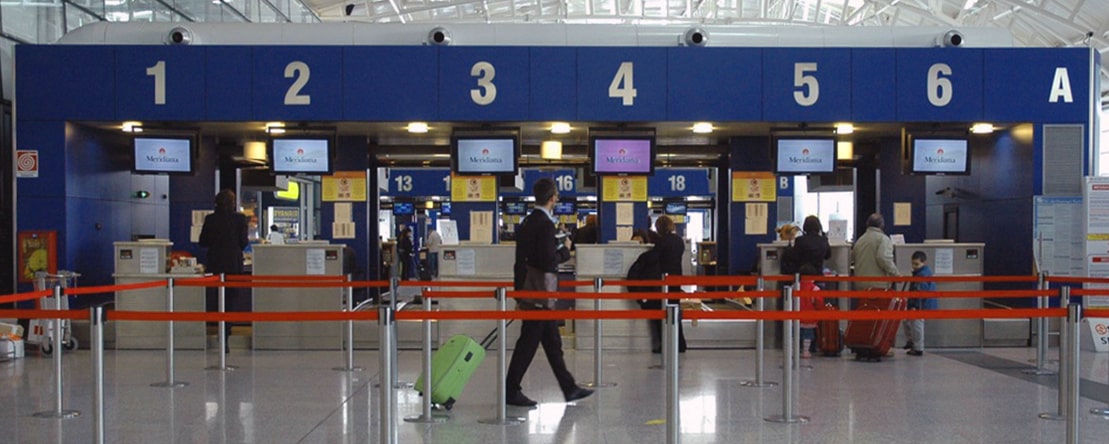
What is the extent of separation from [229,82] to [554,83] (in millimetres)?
3828

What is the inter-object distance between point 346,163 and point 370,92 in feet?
7.05

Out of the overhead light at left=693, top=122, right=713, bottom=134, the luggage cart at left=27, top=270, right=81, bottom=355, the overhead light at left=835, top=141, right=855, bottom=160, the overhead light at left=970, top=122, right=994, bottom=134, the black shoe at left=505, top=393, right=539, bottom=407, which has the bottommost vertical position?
the black shoe at left=505, top=393, right=539, bottom=407

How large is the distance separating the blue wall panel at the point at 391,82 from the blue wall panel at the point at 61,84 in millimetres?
2771

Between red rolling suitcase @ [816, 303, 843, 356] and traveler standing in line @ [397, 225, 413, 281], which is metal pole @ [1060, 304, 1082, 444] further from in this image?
traveler standing in line @ [397, 225, 413, 281]

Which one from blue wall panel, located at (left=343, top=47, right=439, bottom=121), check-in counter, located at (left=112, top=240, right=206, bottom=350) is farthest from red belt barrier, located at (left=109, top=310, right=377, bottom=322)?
blue wall panel, located at (left=343, top=47, right=439, bottom=121)

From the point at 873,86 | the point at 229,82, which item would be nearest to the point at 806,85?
the point at 873,86

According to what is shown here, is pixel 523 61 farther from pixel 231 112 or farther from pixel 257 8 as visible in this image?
pixel 257 8

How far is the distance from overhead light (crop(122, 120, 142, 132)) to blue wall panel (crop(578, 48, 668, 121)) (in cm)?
533

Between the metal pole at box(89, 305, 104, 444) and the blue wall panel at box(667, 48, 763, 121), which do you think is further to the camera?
the blue wall panel at box(667, 48, 763, 121)

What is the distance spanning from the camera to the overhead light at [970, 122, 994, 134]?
38.9 feet

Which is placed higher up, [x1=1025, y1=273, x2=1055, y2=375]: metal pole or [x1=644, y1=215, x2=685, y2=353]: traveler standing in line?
[x1=644, y1=215, x2=685, y2=353]: traveler standing in line

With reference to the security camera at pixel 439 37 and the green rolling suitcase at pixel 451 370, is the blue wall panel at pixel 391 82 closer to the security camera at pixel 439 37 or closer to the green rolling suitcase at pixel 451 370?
the security camera at pixel 439 37

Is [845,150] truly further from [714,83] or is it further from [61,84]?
[61,84]

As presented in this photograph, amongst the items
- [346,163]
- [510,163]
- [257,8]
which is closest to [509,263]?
[510,163]
